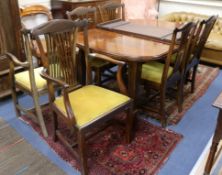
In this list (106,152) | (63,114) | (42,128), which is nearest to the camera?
(63,114)

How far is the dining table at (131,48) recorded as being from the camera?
192cm

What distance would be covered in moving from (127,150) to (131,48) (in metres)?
0.88

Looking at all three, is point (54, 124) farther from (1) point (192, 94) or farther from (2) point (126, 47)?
(1) point (192, 94)

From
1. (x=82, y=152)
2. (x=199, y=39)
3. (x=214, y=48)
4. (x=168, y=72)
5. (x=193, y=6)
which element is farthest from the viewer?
(x=193, y=6)

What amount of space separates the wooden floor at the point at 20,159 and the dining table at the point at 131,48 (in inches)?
36.0

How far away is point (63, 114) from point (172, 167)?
0.93 meters

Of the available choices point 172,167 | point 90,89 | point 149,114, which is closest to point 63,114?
point 90,89

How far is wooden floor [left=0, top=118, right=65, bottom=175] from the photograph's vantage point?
1790 mm

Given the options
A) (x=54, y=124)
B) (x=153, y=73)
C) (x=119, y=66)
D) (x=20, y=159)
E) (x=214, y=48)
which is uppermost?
(x=119, y=66)

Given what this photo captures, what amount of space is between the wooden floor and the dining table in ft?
3.00

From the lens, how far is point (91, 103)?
173cm

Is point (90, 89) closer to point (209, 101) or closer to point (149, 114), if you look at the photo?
point (149, 114)

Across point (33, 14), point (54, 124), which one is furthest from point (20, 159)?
point (33, 14)

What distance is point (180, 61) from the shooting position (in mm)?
2199
